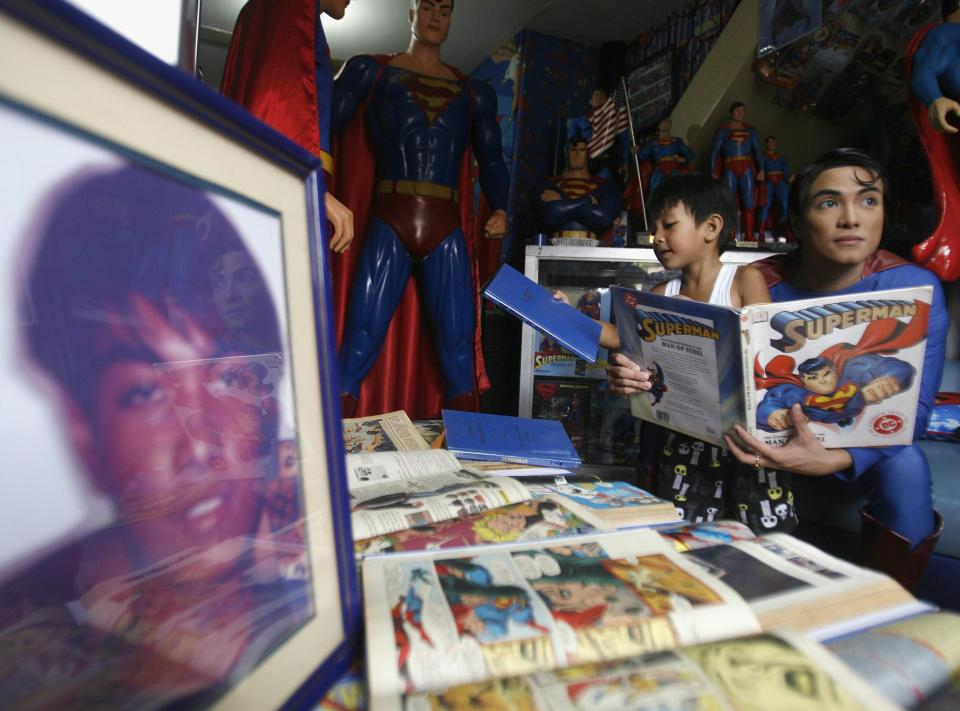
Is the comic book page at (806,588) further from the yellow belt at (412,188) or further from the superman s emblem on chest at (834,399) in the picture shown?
the yellow belt at (412,188)

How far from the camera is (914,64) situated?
1457 millimetres

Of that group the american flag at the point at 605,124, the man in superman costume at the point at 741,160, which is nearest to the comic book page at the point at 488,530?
the american flag at the point at 605,124

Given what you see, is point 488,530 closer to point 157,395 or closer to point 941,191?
point 157,395

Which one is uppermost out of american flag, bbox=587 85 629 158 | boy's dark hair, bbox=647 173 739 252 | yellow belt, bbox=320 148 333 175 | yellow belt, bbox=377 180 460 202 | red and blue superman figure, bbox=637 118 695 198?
american flag, bbox=587 85 629 158

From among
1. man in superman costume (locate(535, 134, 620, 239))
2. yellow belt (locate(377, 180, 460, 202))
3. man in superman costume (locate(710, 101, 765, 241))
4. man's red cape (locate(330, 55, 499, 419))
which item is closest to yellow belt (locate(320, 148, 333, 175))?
yellow belt (locate(377, 180, 460, 202))

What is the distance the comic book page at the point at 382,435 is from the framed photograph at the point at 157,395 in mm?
517

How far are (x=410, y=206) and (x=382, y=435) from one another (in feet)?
2.94

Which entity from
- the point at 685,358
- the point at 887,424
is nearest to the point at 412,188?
the point at 685,358

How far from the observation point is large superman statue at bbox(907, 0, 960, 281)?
140 cm

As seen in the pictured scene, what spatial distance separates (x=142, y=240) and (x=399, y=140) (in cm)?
147

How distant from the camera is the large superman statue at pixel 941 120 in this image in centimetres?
140

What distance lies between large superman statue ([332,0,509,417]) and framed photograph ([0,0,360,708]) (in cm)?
133

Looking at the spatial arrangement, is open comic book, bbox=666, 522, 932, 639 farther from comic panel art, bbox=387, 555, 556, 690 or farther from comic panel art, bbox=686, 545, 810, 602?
comic panel art, bbox=387, 555, 556, 690

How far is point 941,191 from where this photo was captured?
1.50m
